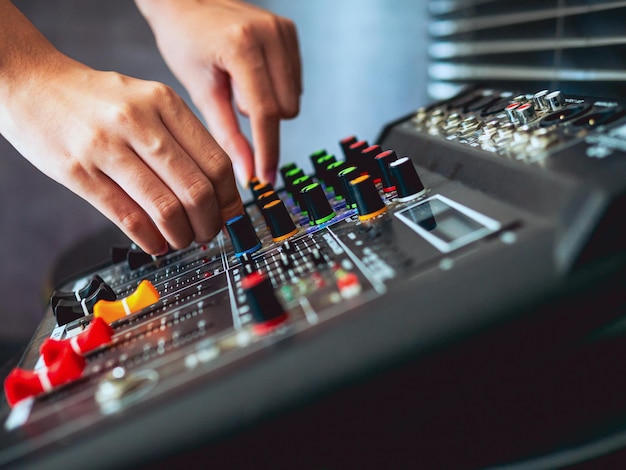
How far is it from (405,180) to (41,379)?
18.7 inches

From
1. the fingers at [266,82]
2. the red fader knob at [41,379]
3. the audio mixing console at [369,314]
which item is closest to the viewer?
the audio mixing console at [369,314]

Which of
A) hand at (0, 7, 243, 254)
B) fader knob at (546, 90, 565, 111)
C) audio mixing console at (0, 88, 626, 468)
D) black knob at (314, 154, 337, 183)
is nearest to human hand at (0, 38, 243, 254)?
hand at (0, 7, 243, 254)

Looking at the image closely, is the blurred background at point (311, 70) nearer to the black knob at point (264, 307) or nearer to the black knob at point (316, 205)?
the black knob at point (316, 205)

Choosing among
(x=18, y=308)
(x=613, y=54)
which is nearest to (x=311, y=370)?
(x=613, y=54)

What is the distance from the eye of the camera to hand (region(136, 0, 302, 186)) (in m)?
1.04

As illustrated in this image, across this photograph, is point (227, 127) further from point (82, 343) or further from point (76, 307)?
point (82, 343)

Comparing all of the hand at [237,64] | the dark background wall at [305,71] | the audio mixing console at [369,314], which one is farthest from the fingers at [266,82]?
the dark background wall at [305,71]

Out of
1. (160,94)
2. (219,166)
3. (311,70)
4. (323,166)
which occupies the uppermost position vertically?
(160,94)

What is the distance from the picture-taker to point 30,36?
2.49 feet

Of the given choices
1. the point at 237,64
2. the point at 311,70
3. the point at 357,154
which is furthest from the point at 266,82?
the point at 311,70

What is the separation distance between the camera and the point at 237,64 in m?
1.04

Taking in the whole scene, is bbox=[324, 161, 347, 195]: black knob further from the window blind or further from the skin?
the window blind

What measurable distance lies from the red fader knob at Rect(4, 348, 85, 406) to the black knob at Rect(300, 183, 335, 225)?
1.17ft

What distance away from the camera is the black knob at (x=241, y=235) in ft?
2.40
